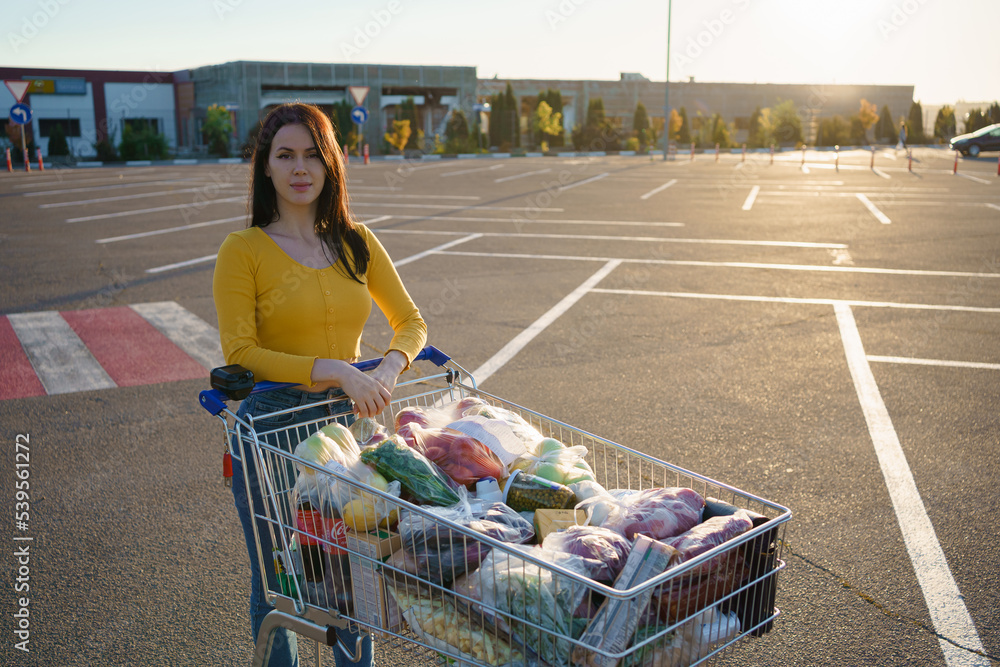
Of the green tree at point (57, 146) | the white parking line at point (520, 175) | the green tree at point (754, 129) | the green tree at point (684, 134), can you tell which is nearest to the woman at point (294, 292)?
the white parking line at point (520, 175)

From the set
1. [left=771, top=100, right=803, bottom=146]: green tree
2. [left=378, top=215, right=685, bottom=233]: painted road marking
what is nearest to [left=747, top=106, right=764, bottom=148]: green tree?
[left=771, top=100, right=803, bottom=146]: green tree

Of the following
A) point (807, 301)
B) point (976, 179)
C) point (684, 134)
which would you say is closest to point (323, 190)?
point (807, 301)

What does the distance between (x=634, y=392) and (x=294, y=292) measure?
3.79 metres

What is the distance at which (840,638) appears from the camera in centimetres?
322

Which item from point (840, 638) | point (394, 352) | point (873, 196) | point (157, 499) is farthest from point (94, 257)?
point (873, 196)

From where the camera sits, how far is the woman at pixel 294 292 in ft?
8.60

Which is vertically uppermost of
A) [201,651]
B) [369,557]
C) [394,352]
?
[394,352]

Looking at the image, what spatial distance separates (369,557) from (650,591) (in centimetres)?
73

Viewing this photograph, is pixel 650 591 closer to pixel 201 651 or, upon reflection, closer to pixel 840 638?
pixel 840 638

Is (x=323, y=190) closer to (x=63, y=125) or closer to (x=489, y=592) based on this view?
(x=489, y=592)

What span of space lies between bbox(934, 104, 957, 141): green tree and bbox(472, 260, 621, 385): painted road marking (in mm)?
61175

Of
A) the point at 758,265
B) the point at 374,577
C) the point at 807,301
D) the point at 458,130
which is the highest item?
the point at 458,130

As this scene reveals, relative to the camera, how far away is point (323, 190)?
9.39 feet

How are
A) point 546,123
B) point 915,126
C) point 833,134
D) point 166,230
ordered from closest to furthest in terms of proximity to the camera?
point 166,230 → point 546,123 → point 833,134 → point 915,126
